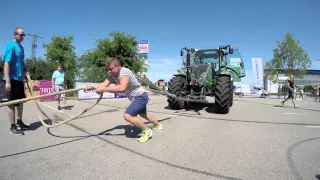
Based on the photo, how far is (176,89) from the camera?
7.59 meters

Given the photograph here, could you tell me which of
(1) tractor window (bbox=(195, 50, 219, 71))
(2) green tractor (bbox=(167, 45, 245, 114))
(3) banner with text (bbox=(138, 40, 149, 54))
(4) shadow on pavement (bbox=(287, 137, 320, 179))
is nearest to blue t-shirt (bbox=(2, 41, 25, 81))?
(2) green tractor (bbox=(167, 45, 245, 114))

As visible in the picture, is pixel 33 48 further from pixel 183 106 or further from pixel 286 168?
pixel 286 168

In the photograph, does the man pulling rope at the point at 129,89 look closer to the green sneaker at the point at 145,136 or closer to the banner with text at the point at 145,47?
the green sneaker at the point at 145,136

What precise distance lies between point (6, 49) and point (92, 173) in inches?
120

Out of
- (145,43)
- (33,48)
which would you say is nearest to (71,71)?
(33,48)

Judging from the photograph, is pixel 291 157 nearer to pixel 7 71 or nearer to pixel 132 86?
pixel 132 86

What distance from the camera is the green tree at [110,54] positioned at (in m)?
30.0

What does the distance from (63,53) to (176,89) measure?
3548cm

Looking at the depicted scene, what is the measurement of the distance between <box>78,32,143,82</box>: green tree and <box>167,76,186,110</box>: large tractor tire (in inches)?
899

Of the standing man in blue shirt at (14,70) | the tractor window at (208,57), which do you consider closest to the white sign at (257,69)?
the tractor window at (208,57)

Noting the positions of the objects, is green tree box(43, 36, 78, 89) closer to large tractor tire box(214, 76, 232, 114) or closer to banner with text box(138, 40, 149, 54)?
banner with text box(138, 40, 149, 54)

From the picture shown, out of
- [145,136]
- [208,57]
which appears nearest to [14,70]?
[145,136]

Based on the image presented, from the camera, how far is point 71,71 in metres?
38.9

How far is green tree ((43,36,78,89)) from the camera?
36.3 metres
